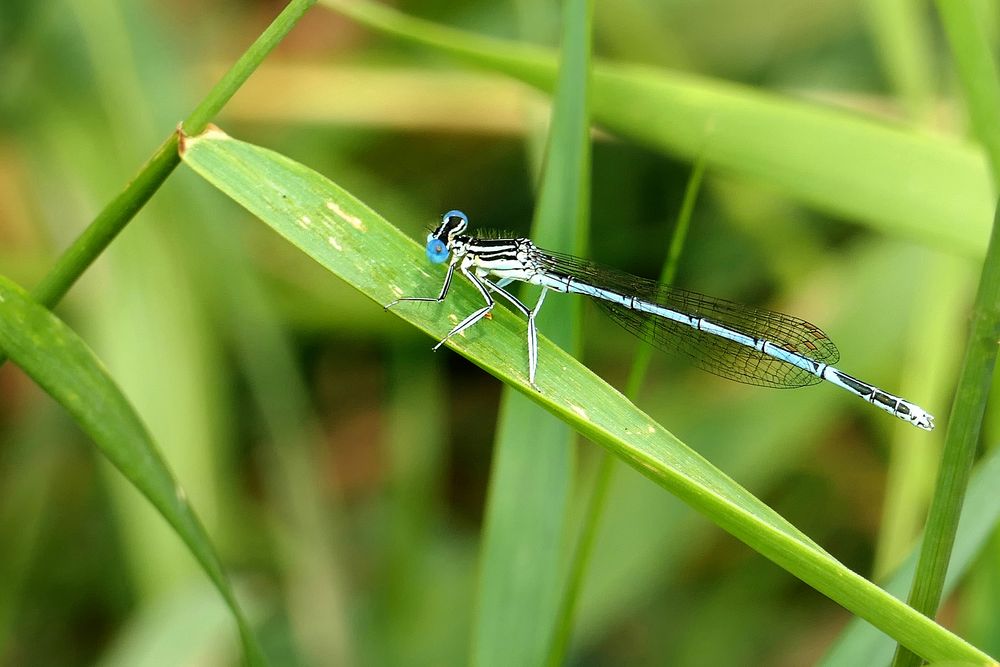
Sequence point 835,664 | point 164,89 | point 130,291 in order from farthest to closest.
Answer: point 164,89
point 130,291
point 835,664

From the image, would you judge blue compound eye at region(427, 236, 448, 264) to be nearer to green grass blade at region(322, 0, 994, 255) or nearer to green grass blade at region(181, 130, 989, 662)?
green grass blade at region(181, 130, 989, 662)

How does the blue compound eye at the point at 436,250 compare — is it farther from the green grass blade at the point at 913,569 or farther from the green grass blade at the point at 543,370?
the green grass blade at the point at 913,569

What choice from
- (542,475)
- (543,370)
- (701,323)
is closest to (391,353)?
(701,323)

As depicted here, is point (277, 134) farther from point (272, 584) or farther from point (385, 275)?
point (385, 275)

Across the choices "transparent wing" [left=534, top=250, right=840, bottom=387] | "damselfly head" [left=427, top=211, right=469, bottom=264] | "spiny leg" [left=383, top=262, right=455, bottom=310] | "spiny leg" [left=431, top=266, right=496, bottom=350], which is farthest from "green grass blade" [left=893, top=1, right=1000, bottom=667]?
"transparent wing" [left=534, top=250, right=840, bottom=387]

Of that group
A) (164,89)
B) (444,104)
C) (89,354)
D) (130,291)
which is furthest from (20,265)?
(89,354)

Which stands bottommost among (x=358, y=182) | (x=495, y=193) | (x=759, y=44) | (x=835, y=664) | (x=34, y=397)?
(x=34, y=397)

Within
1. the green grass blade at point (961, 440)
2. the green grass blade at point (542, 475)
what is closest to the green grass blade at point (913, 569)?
the green grass blade at point (961, 440)
